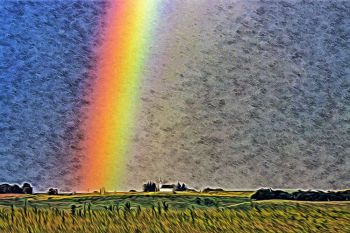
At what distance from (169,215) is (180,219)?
0.16 feet

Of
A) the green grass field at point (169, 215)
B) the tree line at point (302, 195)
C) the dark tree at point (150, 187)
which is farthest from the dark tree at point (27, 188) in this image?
the tree line at point (302, 195)

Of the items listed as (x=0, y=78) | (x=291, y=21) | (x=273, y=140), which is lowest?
(x=273, y=140)

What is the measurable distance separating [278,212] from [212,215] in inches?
11.1

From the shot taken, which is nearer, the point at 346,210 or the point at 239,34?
the point at 346,210

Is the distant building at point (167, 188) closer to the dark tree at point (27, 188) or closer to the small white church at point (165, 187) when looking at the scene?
the small white church at point (165, 187)

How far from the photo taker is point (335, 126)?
91.4 inches

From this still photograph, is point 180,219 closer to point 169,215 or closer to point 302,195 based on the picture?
point 169,215

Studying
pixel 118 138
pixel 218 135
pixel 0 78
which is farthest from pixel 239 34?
pixel 0 78

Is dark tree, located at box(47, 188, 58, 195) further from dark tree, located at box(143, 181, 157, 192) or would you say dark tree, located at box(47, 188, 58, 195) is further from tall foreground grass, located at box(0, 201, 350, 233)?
dark tree, located at box(143, 181, 157, 192)

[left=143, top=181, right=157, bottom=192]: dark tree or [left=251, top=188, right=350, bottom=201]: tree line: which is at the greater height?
[left=143, top=181, right=157, bottom=192]: dark tree


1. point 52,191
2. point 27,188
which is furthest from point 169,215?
point 27,188

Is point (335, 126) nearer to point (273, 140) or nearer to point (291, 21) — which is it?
point (273, 140)

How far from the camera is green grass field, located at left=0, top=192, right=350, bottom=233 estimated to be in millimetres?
2133

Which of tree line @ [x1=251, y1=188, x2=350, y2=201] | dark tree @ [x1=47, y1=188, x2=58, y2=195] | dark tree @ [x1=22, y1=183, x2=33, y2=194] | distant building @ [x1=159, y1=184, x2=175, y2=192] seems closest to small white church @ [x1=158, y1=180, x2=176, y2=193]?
distant building @ [x1=159, y1=184, x2=175, y2=192]
